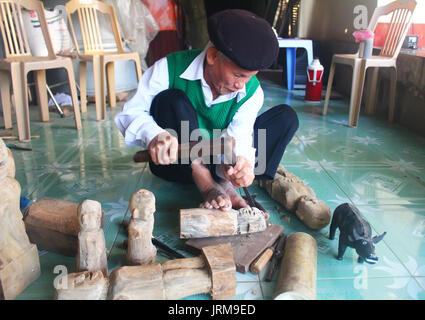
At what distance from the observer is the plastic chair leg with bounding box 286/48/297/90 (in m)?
4.40

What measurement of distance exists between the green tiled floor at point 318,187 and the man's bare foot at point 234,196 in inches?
6.0

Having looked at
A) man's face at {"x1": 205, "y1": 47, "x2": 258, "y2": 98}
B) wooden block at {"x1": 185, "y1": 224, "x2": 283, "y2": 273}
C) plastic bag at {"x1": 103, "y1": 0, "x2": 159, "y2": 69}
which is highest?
plastic bag at {"x1": 103, "y1": 0, "x2": 159, "y2": 69}

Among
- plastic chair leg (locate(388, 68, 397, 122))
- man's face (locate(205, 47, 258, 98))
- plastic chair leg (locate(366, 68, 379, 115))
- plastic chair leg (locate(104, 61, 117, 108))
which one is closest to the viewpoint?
man's face (locate(205, 47, 258, 98))

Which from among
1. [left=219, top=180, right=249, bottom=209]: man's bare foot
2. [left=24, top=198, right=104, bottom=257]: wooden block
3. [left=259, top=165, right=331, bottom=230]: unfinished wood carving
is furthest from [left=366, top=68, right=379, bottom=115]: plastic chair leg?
[left=24, top=198, right=104, bottom=257]: wooden block

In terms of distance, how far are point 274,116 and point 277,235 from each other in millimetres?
533

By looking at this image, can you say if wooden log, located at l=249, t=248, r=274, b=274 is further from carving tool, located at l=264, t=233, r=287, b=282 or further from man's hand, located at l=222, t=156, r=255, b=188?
man's hand, located at l=222, t=156, r=255, b=188

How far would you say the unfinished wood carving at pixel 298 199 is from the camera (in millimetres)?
1356

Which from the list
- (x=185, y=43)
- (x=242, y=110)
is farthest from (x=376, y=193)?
(x=185, y=43)

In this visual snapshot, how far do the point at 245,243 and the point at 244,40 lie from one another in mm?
657

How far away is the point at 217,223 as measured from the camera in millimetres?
1224

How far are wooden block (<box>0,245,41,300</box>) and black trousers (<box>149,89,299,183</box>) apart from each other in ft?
2.21

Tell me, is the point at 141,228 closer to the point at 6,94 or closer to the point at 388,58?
the point at 6,94

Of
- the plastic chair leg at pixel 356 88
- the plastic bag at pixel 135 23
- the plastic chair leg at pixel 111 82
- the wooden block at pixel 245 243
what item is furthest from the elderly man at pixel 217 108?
the plastic bag at pixel 135 23

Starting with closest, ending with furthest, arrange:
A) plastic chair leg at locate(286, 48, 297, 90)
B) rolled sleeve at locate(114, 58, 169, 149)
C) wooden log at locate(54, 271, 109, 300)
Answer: wooden log at locate(54, 271, 109, 300) → rolled sleeve at locate(114, 58, 169, 149) → plastic chair leg at locate(286, 48, 297, 90)
